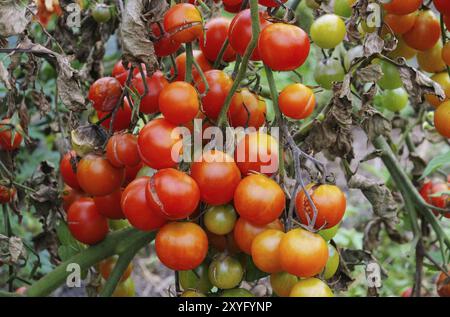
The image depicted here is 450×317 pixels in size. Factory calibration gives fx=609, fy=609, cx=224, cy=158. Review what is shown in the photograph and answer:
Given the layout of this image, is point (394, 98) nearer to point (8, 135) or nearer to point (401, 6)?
point (401, 6)

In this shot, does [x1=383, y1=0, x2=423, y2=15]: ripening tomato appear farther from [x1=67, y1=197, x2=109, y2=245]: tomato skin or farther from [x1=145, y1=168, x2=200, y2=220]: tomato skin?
[x1=67, y1=197, x2=109, y2=245]: tomato skin

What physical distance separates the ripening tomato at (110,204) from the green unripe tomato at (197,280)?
183mm

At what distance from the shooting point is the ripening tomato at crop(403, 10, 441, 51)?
1078 mm

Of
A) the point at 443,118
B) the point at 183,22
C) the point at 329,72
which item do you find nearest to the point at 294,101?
the point at 183,22

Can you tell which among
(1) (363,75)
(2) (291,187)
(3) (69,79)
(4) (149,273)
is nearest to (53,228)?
(3) (69,79)

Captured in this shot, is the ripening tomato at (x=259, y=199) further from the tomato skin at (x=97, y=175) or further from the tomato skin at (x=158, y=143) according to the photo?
the tomato skin at (x=97, y=175)

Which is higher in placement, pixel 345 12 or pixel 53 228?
pixel 345 12

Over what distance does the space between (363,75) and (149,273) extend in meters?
2.08

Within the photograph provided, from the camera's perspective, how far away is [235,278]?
0.91 m

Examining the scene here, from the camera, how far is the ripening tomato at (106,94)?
1.02 metres

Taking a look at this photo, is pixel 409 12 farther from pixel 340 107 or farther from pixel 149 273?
pixel 149 273

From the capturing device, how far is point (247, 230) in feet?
2.83

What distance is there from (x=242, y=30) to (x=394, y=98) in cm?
67

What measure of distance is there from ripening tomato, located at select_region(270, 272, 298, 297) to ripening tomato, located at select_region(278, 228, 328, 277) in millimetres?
71
